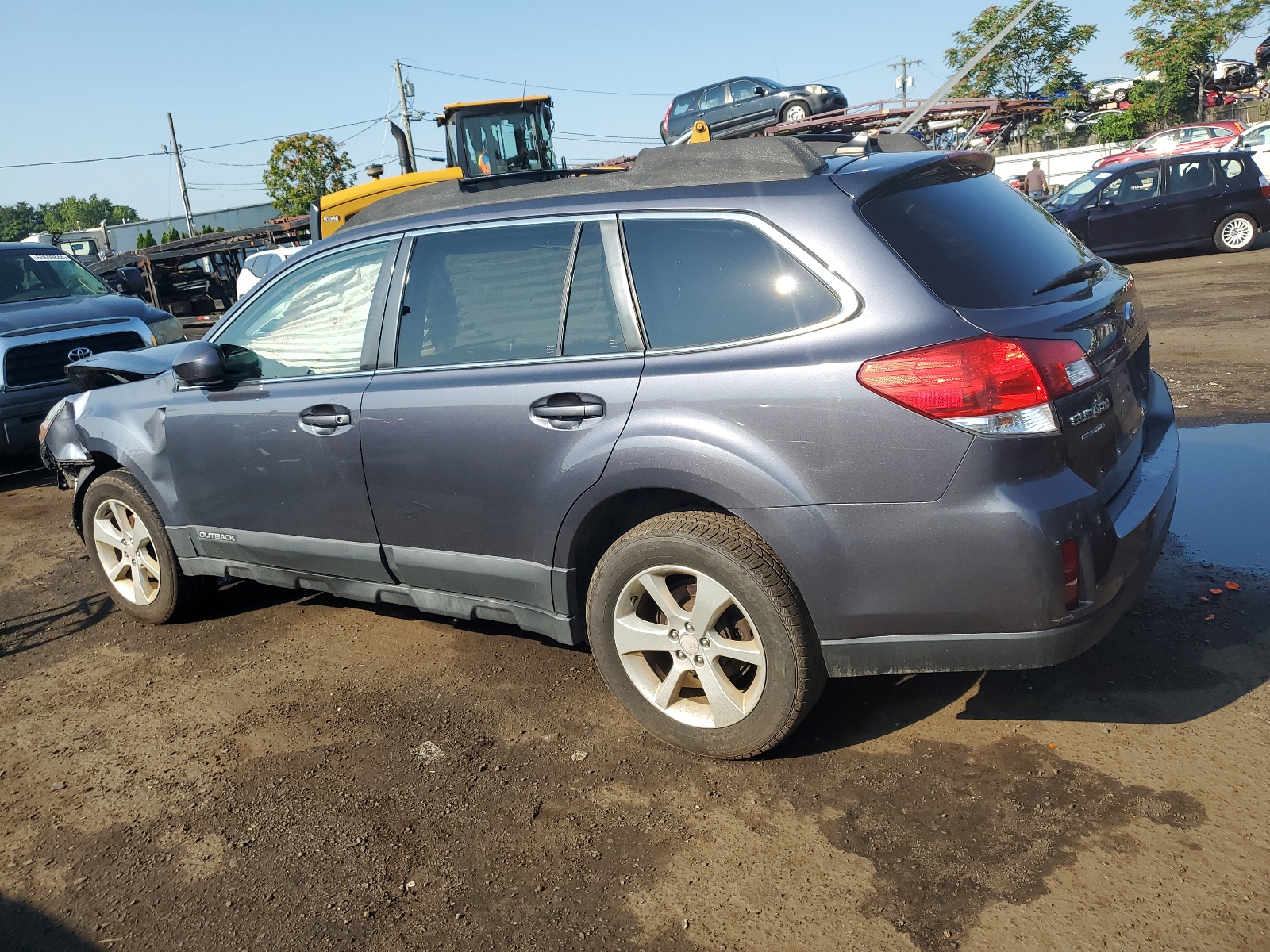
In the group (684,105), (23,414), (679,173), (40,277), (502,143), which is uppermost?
(684,105)

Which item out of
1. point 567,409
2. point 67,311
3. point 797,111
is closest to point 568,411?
point 567,409

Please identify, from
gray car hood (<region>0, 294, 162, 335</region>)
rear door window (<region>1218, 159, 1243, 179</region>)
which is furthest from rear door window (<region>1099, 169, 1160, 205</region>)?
gray car hood (<region>0, 294, 162, 335</region>)

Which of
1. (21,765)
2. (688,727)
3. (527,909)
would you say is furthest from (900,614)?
(21,765)

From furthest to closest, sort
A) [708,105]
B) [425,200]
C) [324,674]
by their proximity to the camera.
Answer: [708,105], [324,674], [425,200]

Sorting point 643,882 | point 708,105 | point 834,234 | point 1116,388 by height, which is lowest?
point 643,882

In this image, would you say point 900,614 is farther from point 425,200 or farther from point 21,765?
point 21,765

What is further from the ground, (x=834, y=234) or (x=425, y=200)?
(x=425, y=200)

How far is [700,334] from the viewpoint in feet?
10.1

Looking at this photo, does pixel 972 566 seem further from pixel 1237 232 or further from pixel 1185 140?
pixel 1185 140

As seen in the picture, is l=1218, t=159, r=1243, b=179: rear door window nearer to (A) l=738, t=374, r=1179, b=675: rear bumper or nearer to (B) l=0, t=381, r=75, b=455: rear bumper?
(A) l=738, t=374, r=1179, b=675: rear bumper

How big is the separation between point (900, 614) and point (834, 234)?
1103 millimetres

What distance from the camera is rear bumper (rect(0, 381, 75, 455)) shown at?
27.2 feet

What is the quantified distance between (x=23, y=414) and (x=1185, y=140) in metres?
27.3

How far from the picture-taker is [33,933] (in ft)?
9.04
